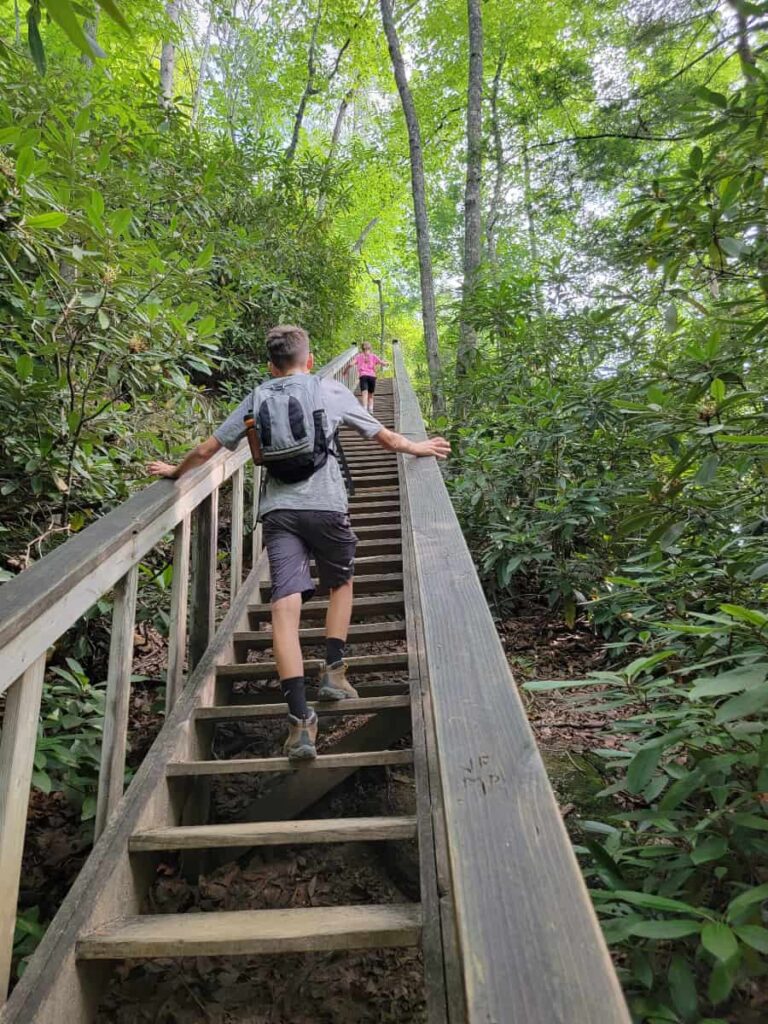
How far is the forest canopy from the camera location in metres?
1.44

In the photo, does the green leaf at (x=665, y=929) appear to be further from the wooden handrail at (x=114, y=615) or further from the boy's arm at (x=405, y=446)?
the boy's arm at (x=405, y=446)

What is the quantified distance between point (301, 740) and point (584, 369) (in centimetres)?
427

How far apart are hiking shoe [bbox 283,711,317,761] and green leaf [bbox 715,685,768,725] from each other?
1465 mm

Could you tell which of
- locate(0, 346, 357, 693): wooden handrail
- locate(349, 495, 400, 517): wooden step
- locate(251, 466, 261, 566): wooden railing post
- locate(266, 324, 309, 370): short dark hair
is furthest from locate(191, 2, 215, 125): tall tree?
locate(0, 346, 357, 693): wooden handrail

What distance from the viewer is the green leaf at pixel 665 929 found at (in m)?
1.07

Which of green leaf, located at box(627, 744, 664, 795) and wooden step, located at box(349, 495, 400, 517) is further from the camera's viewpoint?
wooden step, located at box(349, 495, 400, 517)

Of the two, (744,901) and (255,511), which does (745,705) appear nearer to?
(744,901)

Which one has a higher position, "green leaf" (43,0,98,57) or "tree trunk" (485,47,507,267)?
"tree trunk" (485,47,507,267)

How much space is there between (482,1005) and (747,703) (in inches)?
35.0

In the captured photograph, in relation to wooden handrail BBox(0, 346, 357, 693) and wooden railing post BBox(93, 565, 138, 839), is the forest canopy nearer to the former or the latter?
wooden handrail BBox(0, 346, 357, 693)

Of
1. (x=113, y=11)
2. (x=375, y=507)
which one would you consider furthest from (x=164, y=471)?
(x=375, y=507)

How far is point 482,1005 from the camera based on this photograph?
608mm

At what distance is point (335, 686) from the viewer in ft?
8.46

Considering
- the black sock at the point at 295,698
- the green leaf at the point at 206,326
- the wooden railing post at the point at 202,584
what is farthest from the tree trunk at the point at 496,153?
the black sock at the point at 295,698
